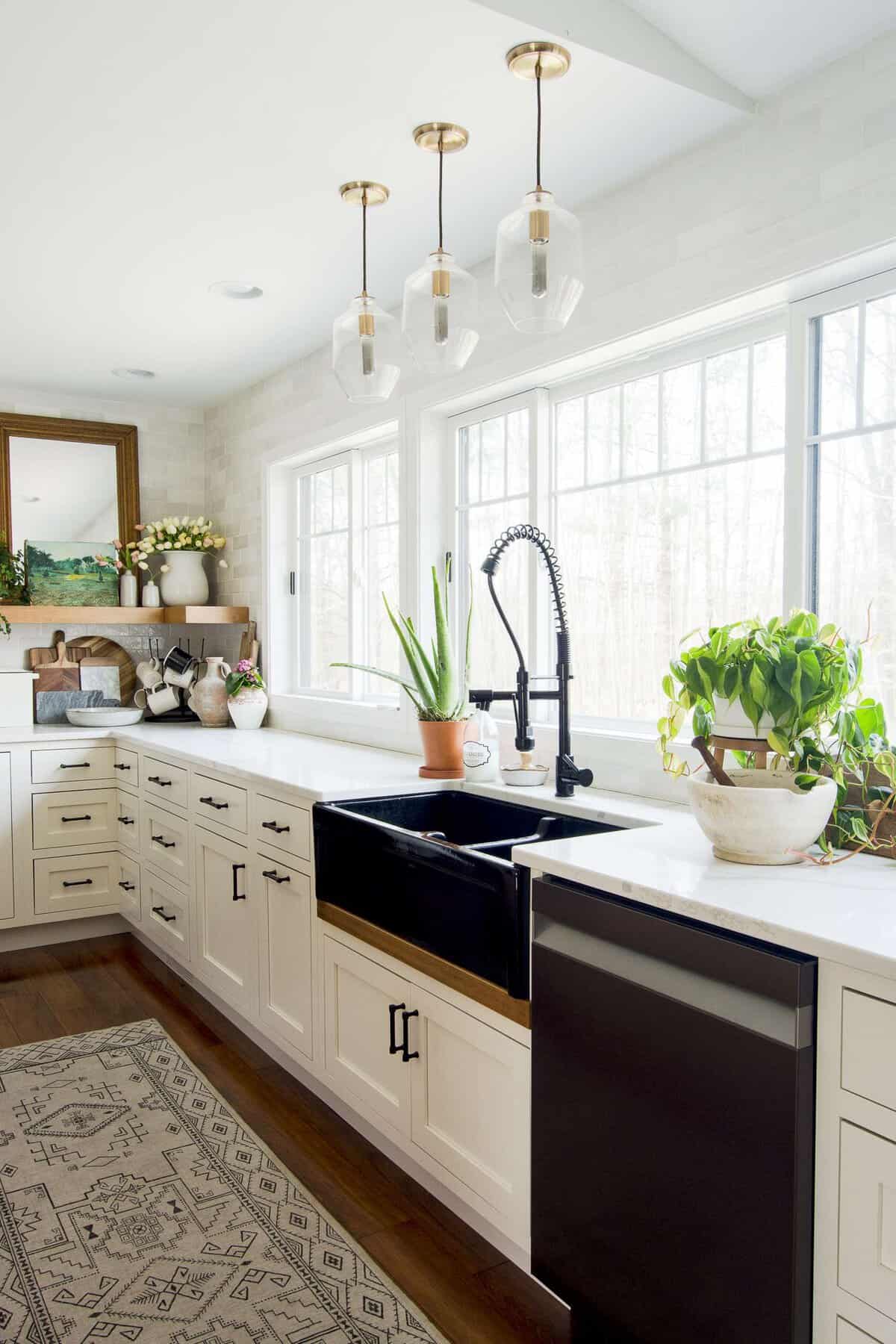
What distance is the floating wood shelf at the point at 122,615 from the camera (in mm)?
4445

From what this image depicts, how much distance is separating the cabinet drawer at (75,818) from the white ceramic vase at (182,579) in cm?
107

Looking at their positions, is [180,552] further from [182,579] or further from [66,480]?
[66,480]

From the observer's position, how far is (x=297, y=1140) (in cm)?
Result: 243

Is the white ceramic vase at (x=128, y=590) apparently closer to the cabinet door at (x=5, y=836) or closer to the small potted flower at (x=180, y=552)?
the small potted flower at (x=180, y=552)

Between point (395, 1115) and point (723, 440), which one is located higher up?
point (723, 440)

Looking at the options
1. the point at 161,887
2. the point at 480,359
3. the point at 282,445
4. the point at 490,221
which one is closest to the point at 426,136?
the point at 490,221

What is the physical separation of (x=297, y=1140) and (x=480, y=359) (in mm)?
2226

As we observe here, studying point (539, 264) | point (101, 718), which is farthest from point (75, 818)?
point (539, 264)

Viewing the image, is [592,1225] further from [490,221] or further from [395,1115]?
[490,221]

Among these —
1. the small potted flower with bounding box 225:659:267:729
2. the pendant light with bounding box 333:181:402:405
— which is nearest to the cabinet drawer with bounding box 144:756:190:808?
the small potted flower with bounding box 225:659:267:729

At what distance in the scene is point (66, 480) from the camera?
4688 millimetres

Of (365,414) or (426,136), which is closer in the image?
(426,136)

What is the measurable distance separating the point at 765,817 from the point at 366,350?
50.8 inches

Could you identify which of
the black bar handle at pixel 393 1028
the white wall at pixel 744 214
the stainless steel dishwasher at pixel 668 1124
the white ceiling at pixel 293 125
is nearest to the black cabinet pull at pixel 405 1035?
the black bar handle at pixel 393 1028
